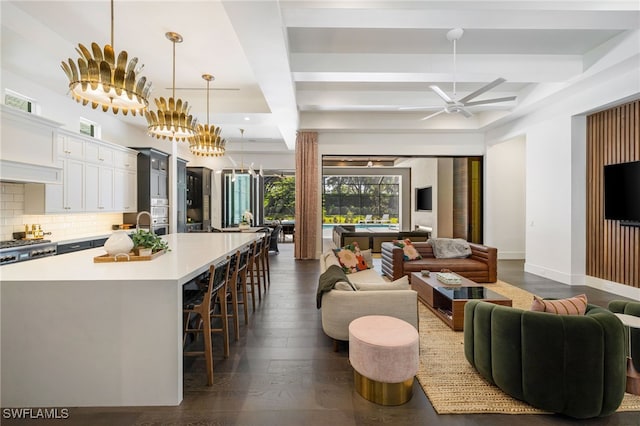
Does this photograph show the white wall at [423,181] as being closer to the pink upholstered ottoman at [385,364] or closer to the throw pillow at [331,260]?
the throw pillow at [331,260]

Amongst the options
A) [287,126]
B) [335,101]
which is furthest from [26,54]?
[335,101]

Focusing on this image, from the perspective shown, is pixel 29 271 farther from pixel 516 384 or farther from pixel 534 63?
pixel 534 63

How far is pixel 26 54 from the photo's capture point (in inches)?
143

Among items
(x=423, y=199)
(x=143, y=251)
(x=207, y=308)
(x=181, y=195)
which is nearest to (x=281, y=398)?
(x=207, y=308)

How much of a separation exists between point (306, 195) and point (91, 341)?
19.2ft

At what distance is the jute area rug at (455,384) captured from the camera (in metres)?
1.99

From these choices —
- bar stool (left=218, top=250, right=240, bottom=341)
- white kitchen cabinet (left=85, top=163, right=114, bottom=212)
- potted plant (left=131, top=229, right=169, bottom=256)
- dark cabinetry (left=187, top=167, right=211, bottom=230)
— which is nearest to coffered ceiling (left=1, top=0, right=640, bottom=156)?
white kitchen cabinet (left=85, top=163, right=114, bottom=212)

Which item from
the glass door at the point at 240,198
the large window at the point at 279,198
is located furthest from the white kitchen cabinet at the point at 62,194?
the large window at the point at 279,198

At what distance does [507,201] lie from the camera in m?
7.66

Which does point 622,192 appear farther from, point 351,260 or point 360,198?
point 360,198

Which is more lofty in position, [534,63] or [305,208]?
[534,63]

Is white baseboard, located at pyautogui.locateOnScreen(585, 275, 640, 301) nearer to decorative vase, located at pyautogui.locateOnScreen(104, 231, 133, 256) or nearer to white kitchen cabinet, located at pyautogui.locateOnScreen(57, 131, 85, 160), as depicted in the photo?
decorative vase, located at pyautogui.locateOnScreen(104, 231, 133, 256)

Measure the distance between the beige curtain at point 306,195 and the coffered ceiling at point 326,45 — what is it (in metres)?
1.27

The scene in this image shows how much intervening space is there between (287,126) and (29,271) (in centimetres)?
518
